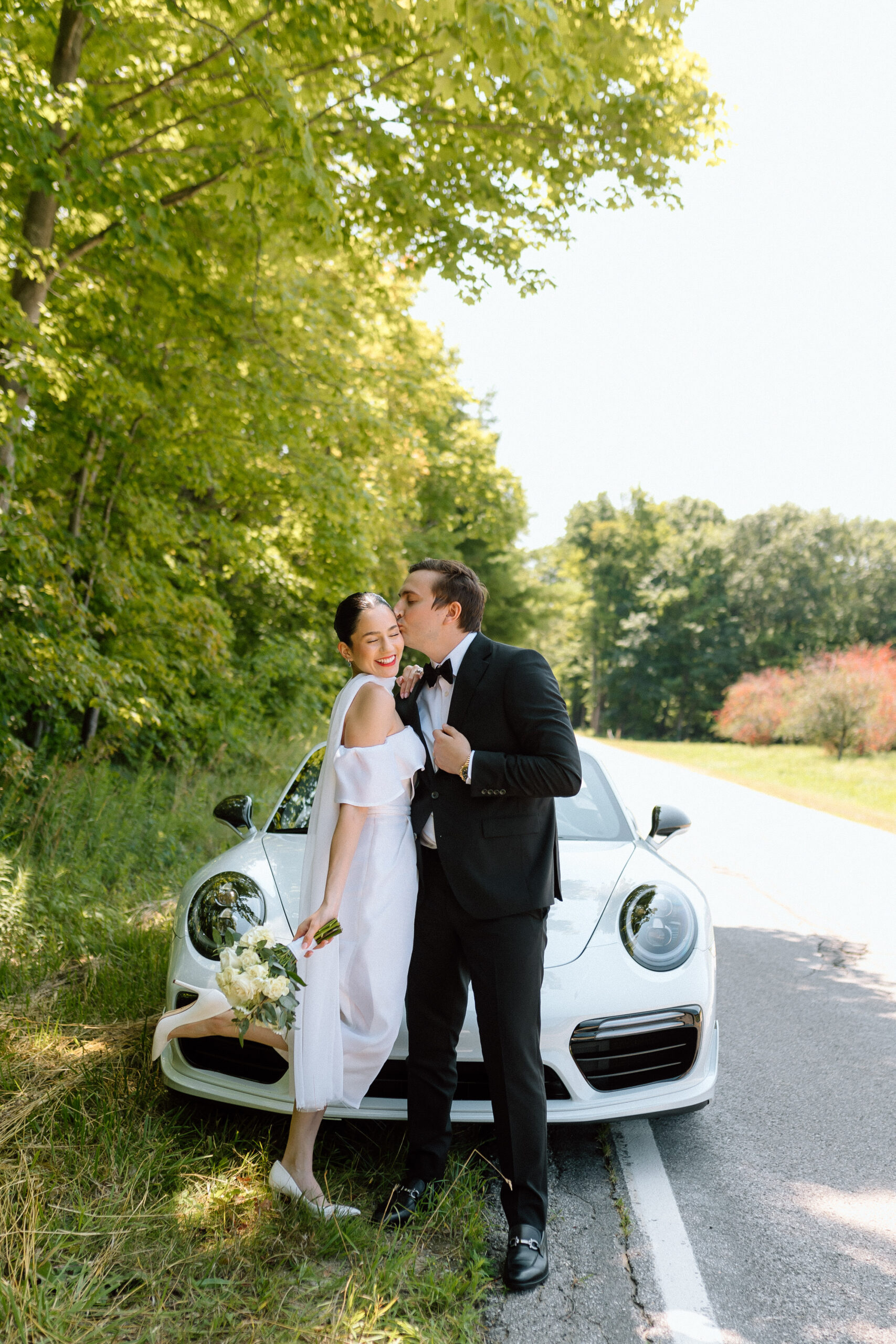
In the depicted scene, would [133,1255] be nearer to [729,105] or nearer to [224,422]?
[224,422]

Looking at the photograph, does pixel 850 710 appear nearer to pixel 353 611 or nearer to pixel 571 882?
pixel 571 882

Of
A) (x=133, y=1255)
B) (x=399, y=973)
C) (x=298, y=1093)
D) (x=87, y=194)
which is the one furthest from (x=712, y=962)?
(x=87, y=194)

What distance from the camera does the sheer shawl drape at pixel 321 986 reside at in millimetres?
2676

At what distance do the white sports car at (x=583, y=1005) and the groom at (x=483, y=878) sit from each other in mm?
198

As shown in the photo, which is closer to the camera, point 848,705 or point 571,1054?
point 571,1054

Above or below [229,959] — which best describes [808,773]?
below

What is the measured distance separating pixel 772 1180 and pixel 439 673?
6.66 feet

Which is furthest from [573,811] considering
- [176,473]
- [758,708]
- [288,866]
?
[758,708]

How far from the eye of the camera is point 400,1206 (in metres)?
A: 2.70

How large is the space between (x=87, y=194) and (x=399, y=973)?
6.06 meters

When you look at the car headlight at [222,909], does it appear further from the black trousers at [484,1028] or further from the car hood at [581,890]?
the car hood at [581,890]

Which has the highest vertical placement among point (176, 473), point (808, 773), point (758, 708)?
point (176, 473)

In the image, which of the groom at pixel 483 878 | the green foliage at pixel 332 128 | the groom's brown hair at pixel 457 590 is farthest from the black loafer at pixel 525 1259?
the green foliage at pixel 332 128

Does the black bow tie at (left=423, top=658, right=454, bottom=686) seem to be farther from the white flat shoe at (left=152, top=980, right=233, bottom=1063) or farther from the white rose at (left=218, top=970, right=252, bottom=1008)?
the white flat shoe at (left=152, top=980, right=233, bottom=1063)
